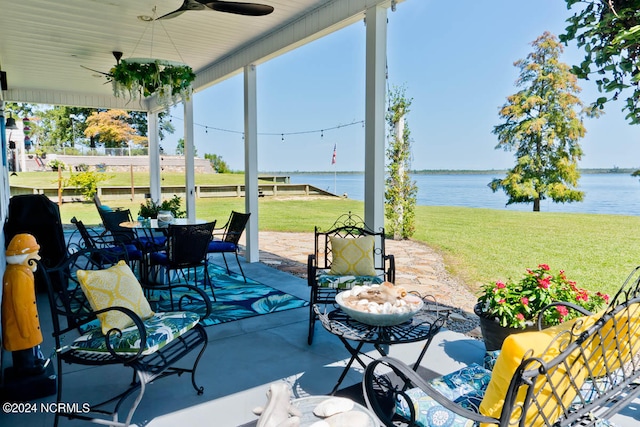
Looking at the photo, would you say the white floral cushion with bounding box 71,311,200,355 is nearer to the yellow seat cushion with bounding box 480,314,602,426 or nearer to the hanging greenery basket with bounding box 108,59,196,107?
the yellow seat cushion with bounding box 480,314,602,426

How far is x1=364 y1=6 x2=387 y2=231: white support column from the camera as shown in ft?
12.0

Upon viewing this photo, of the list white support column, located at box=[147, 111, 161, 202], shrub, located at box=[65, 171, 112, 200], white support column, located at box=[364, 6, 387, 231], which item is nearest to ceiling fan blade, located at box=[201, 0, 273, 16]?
white support column, located at box=[364, 6, 387, 231]

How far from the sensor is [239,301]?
13.9ft

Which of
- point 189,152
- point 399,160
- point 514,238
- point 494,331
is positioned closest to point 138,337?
point 494,331

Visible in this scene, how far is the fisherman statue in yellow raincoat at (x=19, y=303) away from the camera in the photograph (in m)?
2.24

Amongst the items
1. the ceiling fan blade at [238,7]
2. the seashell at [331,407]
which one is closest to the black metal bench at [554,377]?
the seashell at [331,407]

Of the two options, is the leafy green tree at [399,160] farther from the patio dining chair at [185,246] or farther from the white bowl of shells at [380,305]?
the white bowl of shells at [380,305]

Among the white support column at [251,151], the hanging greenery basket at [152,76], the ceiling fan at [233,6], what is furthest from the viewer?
the white support column at [251,151]

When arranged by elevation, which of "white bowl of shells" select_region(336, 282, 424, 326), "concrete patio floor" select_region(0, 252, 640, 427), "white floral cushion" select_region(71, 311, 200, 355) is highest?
"white bowl of shells" select_region(336, 282, 424, 326)

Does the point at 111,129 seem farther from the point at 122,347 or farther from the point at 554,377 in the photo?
the point at 554,377

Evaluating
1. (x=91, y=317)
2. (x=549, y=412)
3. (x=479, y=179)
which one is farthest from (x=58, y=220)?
(x=479, y=179)

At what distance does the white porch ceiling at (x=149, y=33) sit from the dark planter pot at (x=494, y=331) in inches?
105

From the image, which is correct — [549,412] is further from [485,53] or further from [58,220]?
[485,53]

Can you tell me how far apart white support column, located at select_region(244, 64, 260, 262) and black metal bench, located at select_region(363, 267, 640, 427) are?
4694 mm
